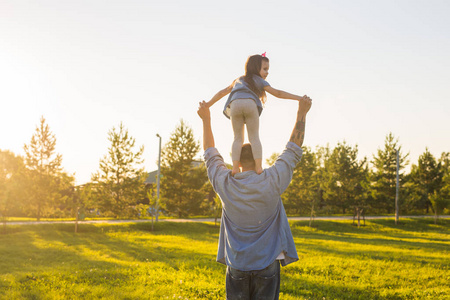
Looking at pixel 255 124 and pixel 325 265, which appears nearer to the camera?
pixel 255 124

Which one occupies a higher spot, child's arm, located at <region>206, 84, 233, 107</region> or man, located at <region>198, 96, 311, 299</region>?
child's arm, located at <region>206, 84, 233, 107</region>

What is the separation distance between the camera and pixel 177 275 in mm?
10164

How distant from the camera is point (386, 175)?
1893 inches

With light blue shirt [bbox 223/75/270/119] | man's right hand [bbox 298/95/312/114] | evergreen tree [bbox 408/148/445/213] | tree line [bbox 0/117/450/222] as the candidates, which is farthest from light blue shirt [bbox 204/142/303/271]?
evergreen tree [bbox 408/148/445/213]

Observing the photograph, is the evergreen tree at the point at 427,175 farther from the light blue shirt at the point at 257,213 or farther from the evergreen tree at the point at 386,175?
the light blue shirt at the point at 257,213

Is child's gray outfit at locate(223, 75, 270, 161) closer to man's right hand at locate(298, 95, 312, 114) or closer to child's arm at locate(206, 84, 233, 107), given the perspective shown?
child's arm at locate(206, 84, 233, 107)

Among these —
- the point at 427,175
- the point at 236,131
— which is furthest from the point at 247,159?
the point at 427,175

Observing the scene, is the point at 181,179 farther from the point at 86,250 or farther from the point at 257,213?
the point at 257,213

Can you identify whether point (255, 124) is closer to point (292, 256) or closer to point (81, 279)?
point (292, 256)

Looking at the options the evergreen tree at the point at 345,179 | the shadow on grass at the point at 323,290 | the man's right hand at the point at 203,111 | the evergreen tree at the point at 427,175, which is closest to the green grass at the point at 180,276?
the shadow on grass at the point at 323,290

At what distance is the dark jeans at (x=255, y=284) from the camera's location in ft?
9.25

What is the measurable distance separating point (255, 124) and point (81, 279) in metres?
8.58

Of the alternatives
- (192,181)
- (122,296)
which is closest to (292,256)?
(122,296)

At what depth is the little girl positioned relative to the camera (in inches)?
113
